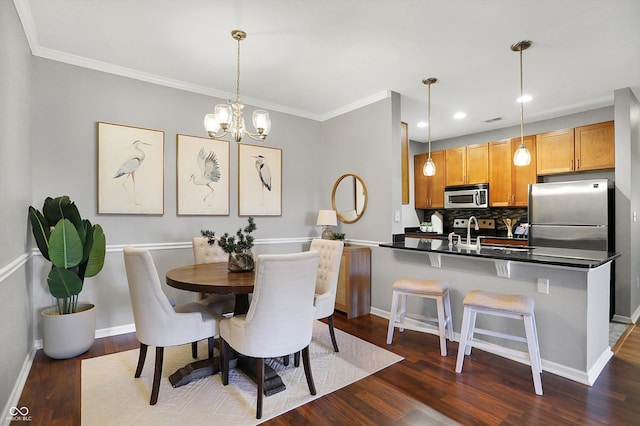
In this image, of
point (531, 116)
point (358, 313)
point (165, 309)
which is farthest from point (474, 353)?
point (531, 116)

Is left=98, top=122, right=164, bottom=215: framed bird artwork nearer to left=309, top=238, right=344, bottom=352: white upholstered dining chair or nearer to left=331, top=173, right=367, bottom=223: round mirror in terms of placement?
left=309, top=238, right=344, bottom=352: white upholstered dining chair

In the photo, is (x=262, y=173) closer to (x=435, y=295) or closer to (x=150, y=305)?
(x=150, y=305)

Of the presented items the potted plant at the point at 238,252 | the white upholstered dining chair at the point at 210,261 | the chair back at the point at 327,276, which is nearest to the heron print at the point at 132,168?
the white upholstered dining chair at the point at 210,261

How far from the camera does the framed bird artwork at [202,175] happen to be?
3.58 m

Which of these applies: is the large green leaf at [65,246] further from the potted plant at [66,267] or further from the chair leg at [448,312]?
the chair leg at [448,312]

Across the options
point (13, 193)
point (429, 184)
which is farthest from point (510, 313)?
point (429, 184)

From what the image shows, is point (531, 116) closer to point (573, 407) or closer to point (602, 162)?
point (602, 162)

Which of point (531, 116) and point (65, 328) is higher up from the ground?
point (531, 116)

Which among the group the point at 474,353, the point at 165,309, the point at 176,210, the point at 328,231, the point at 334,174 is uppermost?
the point at 334,174

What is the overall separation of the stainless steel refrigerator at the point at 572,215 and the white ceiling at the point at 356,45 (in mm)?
1129

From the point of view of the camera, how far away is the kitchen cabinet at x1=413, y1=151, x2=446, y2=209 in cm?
582

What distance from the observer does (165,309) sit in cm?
205

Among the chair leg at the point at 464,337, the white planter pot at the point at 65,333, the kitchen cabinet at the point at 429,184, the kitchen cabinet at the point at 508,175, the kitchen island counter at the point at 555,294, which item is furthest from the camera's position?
the kitchen cabinet at the point at 429,184

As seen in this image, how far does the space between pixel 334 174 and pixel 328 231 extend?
86 cm
